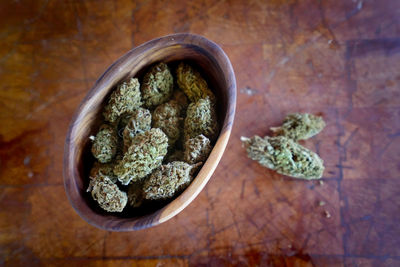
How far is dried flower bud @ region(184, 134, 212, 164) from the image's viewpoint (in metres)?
1.12

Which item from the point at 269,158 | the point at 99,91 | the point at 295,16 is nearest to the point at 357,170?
the point at 269,158

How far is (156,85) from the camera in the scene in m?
1.25

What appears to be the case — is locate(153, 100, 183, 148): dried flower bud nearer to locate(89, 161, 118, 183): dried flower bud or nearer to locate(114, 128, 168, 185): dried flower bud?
locate(114, 128, 168, 185): dried flower bud

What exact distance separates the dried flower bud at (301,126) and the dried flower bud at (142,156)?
2.08ft

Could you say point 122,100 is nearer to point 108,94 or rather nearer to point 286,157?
point 108,94

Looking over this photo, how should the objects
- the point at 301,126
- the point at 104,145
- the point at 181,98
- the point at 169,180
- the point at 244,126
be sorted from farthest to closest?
the point at 244,126, the point at 301,126, the point at 181,98, the point at 104,145, the point at 169,180

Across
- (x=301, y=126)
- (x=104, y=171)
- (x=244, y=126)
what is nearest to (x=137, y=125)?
(x=104, y=171)

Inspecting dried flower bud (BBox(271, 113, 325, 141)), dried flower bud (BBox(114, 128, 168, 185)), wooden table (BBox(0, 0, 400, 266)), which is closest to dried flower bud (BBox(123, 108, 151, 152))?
dried flower bud (BBox(114, 128, 168, 185))

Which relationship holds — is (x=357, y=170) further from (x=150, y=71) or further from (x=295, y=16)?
(x=150, y=71)

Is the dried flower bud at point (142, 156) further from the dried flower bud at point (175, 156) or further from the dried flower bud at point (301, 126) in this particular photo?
the dried flower bud at point (301, 126)

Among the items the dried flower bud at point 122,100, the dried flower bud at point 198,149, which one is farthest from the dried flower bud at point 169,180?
the dried flower bud at point 122,100

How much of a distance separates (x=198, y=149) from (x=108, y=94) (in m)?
0.42

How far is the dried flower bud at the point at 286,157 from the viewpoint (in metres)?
1.38

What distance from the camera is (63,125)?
1.61m
